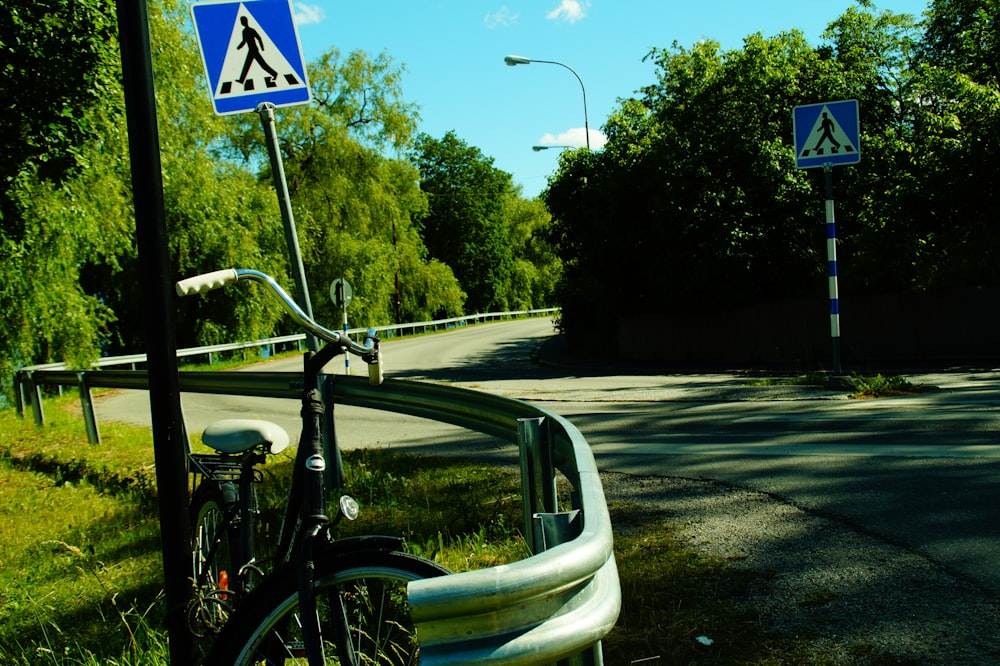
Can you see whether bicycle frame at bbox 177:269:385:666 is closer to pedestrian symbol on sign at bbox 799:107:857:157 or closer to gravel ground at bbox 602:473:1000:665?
gravel ground at bbox 602:473:1000:665

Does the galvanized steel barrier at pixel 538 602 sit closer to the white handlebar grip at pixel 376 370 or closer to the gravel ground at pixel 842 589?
the white handlebar grip at pixel 376 370

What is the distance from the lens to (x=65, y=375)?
10.5 m

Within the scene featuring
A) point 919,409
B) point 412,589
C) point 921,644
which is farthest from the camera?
point 919,409

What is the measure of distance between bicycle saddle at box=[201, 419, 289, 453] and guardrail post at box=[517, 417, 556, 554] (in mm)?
1350

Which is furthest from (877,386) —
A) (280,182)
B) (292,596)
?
(292,596)

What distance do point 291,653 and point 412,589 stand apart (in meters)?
1.55

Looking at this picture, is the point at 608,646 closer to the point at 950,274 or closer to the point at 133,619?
the point at 133,619

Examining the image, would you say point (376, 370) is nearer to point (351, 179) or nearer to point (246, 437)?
point (246, 437)

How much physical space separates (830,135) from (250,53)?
29.4 feet

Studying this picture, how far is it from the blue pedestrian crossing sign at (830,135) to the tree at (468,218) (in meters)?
55.0

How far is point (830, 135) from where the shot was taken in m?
11.9

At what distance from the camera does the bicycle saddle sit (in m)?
3.41

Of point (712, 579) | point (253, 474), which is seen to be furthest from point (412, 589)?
point (712, 579)

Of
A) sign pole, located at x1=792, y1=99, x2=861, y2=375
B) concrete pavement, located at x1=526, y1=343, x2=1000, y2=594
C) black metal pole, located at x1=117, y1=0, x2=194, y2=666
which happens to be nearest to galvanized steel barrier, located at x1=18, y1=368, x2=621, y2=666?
black metal pole, located at x1=117, y1=0, x2=194, y2=666
